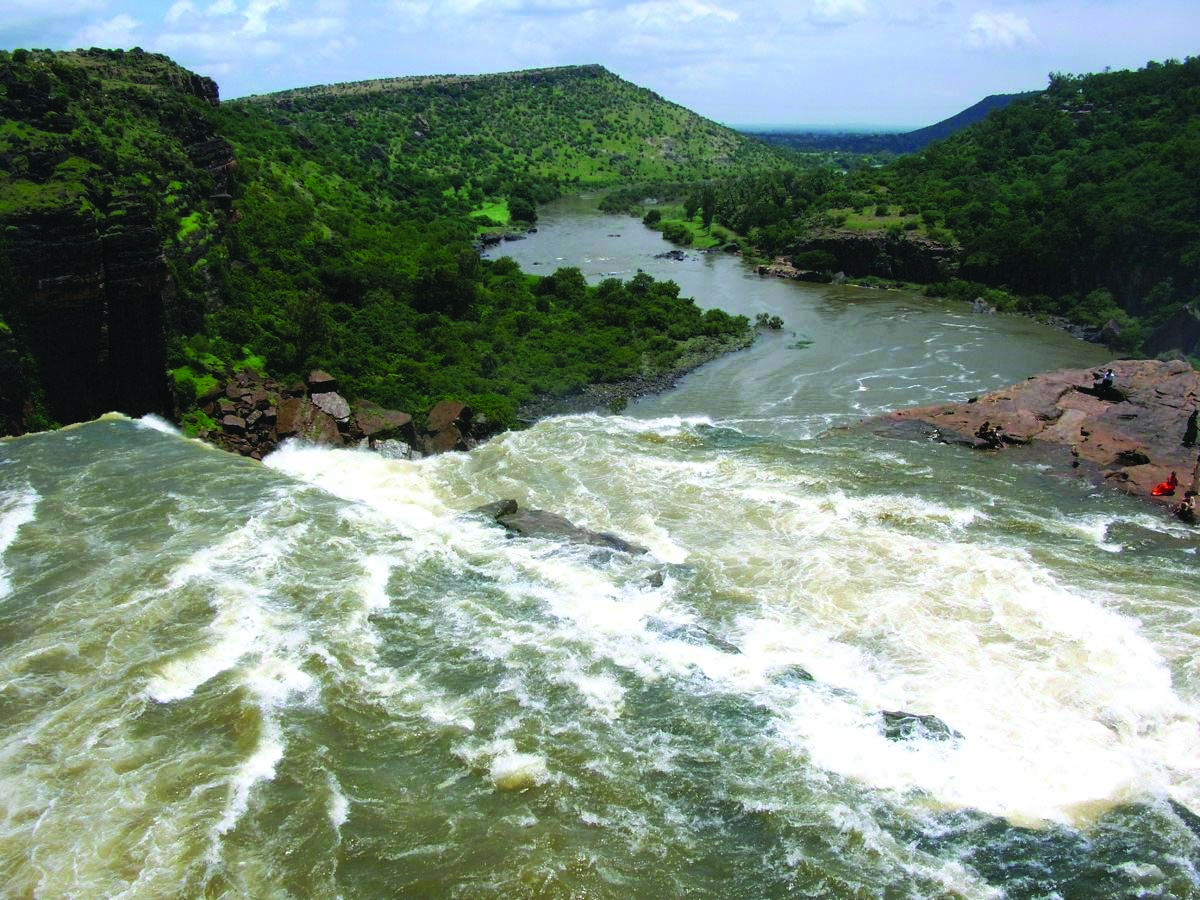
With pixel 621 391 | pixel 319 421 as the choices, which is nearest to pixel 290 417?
pixel 319 421

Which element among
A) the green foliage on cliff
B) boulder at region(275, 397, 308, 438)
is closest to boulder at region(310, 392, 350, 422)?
boulder at region(275, 397, 308, 438)

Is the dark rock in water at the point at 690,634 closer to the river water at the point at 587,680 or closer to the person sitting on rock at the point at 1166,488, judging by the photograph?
the river water at the point at 587,680

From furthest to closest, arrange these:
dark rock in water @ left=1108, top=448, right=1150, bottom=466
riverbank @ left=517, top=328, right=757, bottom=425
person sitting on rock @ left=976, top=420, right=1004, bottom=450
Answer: riverbank @ left=517, top=328, right=757, bottom=425 < person sitting on rock @ left=976, top=420, right=1004, bottom=450 < dark rock in water @ left=1108, top=448, right=1150, bottom=466

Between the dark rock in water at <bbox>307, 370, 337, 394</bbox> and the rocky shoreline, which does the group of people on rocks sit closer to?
the rocky shoreline

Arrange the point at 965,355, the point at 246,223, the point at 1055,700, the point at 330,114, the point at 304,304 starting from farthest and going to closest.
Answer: the point at 330,114, the point at 965,355, the point at 246,223, the point at 304,304, the point at 1055,700

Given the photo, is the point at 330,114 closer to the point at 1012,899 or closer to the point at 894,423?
the point at 894,423

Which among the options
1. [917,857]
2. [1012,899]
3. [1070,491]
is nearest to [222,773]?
[917,857]
